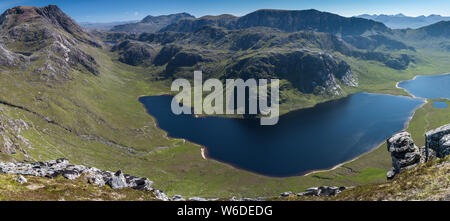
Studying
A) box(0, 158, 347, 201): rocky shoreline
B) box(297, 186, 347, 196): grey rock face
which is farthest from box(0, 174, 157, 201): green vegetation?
box(297, 186, 347, 196): grey rock face

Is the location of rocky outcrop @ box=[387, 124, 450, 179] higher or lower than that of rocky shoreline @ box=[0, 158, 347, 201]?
higher

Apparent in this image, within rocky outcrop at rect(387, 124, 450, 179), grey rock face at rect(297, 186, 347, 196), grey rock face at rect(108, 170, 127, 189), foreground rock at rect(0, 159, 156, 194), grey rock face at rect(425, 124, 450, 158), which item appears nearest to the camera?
grey rock face at rect(425, 124, 450, 158)

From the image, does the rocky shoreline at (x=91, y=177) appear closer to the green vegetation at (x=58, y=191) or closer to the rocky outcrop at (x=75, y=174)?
the rocky outcrop at (x=75, y=174)

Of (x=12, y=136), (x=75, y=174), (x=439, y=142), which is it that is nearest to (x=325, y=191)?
(x=439, y=142)

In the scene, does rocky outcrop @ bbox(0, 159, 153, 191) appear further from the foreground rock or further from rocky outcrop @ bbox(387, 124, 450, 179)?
rocky outcrop @ bbox(387, 124, 450, 179)

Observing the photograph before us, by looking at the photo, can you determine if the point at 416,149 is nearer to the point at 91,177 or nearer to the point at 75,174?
the point at 91,177

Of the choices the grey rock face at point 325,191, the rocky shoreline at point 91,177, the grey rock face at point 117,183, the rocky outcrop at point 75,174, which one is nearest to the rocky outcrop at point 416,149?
the grey rock face at point 325,191
